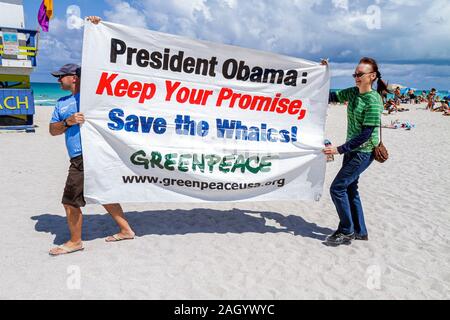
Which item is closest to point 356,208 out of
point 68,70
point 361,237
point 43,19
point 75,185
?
point 361,237

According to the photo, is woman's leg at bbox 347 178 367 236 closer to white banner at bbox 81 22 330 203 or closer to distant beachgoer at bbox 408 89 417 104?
white banner at bbox 81 22 330 203

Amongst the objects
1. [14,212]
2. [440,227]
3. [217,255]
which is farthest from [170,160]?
[440,227]

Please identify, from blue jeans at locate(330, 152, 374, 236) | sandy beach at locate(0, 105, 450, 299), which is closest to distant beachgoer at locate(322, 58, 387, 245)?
blue jeans at locate(330, 152, 374, 236)

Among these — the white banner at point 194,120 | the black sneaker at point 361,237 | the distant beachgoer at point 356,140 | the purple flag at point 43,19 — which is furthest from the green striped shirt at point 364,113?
the purple flag at point 43,19

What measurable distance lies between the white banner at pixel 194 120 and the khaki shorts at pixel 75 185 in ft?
0.27

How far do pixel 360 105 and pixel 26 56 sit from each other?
1358cm

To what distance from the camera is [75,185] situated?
14.1 ft

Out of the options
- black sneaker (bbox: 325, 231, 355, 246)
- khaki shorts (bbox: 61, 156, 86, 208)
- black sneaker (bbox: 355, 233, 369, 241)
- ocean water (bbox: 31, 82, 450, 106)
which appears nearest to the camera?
khaki shorts (bbox: 61, 156, 86, 208)

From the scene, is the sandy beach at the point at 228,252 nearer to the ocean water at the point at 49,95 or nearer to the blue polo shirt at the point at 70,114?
the blue polo shirt at the point at 70,114

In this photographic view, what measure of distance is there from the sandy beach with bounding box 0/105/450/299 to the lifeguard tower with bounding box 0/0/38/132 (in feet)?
24.6

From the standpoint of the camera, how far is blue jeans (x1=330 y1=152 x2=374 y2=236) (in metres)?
4.61

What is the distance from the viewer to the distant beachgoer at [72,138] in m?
4.14

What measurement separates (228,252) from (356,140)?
2034 mm
